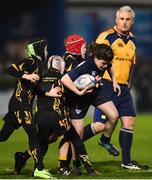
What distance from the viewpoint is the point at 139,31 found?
3616 centimetres

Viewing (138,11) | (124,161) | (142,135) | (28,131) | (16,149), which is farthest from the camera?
(138,11)

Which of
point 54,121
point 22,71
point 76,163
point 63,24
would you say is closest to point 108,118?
point 76,163

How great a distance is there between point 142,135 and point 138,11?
16288 millimetres

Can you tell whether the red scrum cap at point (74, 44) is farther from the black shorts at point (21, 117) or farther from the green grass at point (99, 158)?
the green grass at point (99, 158)

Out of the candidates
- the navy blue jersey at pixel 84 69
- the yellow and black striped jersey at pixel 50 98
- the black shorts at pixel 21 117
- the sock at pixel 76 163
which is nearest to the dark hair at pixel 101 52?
the navy blue jersey at pixel 84 69

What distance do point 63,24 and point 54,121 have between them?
24125mm

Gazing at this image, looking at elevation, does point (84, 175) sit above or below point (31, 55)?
below

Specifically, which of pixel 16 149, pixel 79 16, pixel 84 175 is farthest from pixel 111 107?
pixel 79 16

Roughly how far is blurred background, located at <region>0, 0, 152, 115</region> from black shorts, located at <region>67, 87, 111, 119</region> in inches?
851

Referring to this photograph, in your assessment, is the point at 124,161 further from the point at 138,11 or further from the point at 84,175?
the point at 138,11

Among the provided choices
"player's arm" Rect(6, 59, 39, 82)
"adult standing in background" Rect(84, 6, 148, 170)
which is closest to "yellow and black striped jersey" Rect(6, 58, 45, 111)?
"player's arm" Rect(6, 59, 39, 82)

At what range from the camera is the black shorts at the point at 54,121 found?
11.6 meters

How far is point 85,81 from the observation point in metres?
11.7

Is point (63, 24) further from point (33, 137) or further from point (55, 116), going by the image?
point (33, 137)
